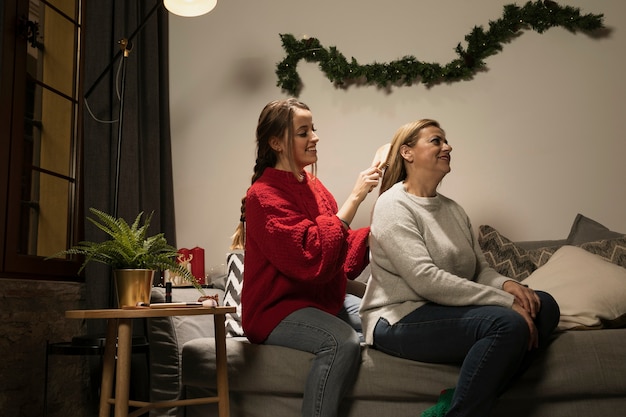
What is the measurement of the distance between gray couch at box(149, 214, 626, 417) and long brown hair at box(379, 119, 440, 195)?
2.02 feet

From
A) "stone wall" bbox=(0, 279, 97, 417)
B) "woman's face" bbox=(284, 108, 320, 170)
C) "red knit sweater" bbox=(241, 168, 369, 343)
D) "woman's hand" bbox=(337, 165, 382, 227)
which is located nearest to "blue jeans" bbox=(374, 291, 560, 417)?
"red knit sweater" bbox=(241, 168, 369, 343)

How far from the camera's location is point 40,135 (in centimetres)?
282

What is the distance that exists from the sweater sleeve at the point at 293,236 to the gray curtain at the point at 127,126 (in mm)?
1090

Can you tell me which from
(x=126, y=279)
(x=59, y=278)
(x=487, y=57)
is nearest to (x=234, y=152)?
(x=59, y=278)

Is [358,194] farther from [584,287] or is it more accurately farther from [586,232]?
[586,232]

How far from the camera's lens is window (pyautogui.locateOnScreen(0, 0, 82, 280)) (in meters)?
2.54

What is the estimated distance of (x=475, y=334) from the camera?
1.79 m

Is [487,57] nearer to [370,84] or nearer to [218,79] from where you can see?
[370,84]

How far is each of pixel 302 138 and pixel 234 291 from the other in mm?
733

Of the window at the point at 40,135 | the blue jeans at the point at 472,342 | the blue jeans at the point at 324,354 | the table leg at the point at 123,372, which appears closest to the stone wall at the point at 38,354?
the window at the point at 40,135

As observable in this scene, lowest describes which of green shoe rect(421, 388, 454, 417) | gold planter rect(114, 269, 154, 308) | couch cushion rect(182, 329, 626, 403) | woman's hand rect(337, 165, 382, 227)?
green shoe rect(421, 388, 454, 417)

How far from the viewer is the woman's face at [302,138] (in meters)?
2.22

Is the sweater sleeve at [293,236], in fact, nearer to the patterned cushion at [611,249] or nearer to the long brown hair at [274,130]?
the long brown hair at [274,130]

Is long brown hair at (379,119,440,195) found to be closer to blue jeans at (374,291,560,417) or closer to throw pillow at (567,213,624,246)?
blue jeans at (374,291,560,417)
